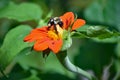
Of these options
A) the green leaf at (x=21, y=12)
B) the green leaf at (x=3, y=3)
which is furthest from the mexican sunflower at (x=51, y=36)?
the green leaf at (x=3, y=3)

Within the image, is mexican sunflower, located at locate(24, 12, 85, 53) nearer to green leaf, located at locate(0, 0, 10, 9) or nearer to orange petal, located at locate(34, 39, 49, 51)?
orange petal, located at locate(34, 39, 49, 51)

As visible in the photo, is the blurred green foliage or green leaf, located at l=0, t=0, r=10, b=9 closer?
the blurred green foliage

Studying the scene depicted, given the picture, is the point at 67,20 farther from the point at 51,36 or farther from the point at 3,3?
the point at 3,3

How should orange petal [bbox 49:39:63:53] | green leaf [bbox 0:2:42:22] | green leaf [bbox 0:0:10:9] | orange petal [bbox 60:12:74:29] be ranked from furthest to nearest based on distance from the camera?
green leaf [bbox 0:0:10:9] < green leaf [bbox 0:2:42:22] < orange petal [bbox 60:12:74:29] < orange petal [bbox 49:39:63:53]

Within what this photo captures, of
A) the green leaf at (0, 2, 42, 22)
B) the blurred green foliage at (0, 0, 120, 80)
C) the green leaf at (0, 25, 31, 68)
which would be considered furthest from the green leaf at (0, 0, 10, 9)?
the green leaf at (0, 25, 31, 68)

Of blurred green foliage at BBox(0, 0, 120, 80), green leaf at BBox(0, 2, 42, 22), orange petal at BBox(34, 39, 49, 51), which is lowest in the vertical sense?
blurred green foliage at BBox(0, 0, 120, 80)

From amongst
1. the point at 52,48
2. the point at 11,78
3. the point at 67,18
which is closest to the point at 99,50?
the point at 11,78

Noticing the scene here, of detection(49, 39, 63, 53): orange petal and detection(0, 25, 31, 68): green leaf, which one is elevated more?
detection(49, 39, 63, 53): orange petal

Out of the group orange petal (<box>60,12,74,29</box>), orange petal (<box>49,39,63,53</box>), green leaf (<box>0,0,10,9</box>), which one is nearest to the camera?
orange petal (<box>49,39,63,53</box>)

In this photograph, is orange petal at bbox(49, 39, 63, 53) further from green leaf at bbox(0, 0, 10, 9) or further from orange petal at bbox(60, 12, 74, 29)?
green leaf at bbox(0, 0, 10, 9)

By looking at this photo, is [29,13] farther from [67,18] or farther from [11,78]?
[67,18]
